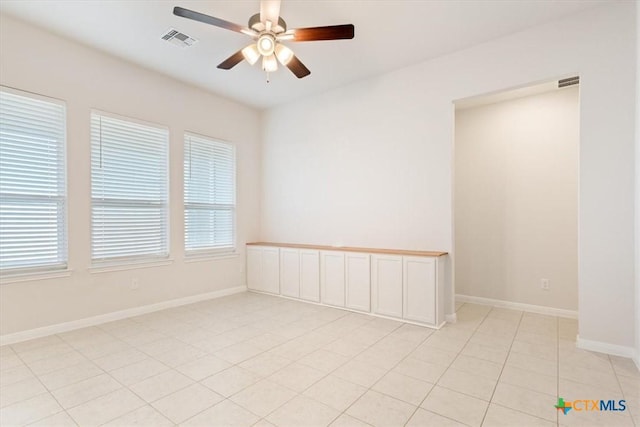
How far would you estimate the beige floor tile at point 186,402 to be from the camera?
6.55ft

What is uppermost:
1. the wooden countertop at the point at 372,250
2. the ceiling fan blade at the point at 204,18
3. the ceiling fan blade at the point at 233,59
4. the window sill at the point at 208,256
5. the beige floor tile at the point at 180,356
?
the ceiling fan blade at the point at 204,18

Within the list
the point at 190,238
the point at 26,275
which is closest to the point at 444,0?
the point at 190,238

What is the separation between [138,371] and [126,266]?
179 cm

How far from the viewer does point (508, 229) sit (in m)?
4.38

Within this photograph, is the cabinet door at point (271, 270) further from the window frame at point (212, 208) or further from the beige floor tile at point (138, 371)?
the beige floor tile at point (138, 371)

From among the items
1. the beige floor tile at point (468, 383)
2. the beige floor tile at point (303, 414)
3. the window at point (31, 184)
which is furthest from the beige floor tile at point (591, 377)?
the window at point (31, 184)

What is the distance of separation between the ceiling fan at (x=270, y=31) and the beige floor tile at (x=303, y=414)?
2.71 meters

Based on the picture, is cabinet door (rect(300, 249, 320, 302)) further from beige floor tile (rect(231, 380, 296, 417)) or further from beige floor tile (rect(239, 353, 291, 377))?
beige floor tile (rect(231, 380, 296, 417))

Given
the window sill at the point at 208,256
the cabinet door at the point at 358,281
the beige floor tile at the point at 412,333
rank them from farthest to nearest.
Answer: the window sill at the point at 208,256 < the cabinet door at the point at 358,281 < the beige floor tile at the point at 412,333

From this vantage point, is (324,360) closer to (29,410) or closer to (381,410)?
(381,410)

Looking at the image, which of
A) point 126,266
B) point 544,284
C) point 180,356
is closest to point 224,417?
point 180,356

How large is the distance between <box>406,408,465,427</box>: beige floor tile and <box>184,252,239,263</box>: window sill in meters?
3.70

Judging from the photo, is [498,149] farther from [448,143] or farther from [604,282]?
[604,282]

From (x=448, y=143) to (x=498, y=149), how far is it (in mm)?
1182
